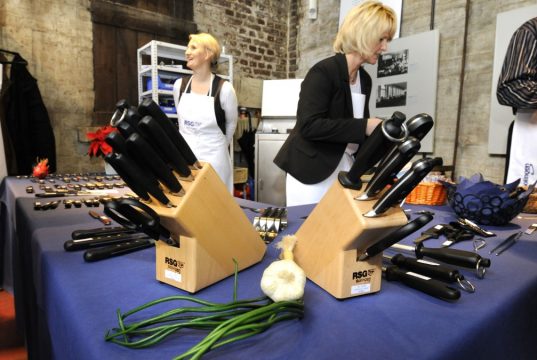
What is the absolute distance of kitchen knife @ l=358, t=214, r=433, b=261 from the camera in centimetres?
48

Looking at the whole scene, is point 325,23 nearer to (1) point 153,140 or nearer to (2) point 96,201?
(2) point 96,201

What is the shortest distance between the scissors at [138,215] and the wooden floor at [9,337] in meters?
1.41

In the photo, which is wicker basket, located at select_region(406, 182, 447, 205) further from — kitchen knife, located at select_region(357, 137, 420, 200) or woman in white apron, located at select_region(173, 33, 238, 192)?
woman in white apron, located at select_region(173, 33, 238, 192)

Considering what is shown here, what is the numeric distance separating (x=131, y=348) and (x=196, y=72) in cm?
190

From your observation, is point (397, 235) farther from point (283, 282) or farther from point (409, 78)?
point (409, 78)

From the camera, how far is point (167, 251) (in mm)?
573

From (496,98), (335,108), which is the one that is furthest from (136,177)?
(496,98)

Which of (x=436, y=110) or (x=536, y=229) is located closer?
(x=536, y=229)

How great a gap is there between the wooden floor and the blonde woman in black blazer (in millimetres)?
1366

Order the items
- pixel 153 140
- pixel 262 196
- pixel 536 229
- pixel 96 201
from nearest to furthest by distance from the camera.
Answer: pixel 153 140, pixel 536 229, pixel 96 201, pixel 262 196

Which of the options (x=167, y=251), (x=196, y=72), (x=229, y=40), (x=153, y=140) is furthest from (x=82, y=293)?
(x=229, y=40)

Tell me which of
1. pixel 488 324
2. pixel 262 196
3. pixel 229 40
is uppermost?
pixel 229 40

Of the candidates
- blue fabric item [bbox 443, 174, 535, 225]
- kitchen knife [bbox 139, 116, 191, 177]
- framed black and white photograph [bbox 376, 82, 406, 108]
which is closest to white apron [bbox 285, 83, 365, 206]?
blue fabric item [bbox 443, 174, 535, 225]

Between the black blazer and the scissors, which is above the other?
the black blazer
